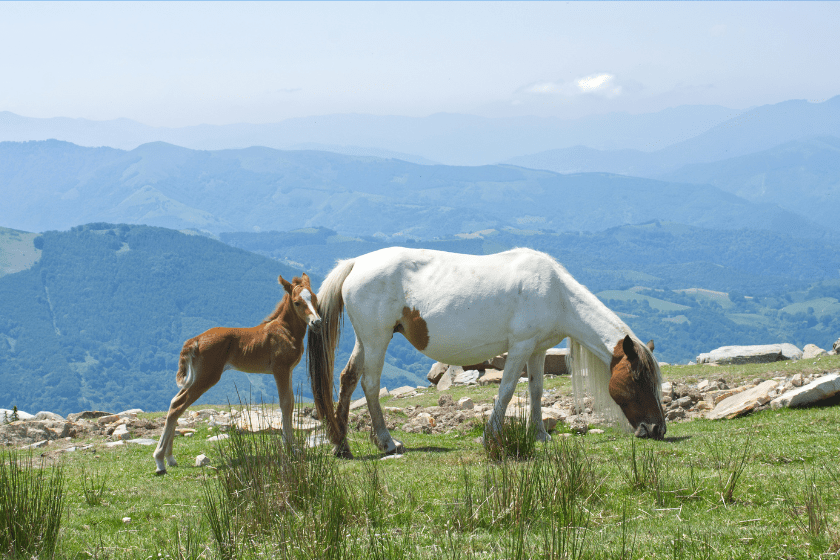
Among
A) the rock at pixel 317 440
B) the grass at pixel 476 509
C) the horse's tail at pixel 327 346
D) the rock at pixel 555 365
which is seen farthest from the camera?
the rock at pixel 555 365

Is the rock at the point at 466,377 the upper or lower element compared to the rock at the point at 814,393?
lower

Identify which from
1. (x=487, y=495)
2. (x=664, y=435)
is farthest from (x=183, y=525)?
(x=664, y=435)

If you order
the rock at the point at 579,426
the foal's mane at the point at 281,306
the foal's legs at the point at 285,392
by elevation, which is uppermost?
the foal's mane at the point at 281,306

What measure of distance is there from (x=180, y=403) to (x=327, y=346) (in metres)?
2.14

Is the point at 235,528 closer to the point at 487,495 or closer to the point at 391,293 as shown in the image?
the point at 487,495

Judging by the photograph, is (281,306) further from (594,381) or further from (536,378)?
(594,381)

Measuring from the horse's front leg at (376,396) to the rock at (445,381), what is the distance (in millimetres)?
9551

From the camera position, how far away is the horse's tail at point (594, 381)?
31.8 feet

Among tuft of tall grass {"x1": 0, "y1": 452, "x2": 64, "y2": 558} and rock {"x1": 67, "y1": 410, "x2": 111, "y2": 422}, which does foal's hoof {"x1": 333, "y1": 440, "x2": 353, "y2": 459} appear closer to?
tuft of tall grass {"x1": 0, "y1": 452, "x2": 64, "y2": 558}

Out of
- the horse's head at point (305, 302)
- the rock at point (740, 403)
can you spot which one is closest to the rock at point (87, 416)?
Answer: the horse's head at point (305, 302)

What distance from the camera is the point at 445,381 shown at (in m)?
20.1

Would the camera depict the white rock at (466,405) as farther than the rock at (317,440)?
Yes

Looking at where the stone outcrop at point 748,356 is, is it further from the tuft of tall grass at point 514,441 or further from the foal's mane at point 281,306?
the foal's mane at point 281,306

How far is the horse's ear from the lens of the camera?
9.06 metres
